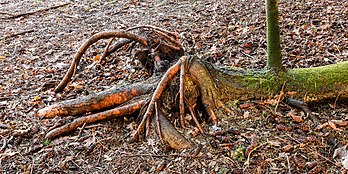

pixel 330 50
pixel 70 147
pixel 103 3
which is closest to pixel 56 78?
pixel 70 147

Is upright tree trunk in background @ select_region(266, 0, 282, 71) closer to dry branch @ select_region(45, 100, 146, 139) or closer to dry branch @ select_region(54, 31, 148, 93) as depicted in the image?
dry branch @ select_region(45, 100, 146, 139)

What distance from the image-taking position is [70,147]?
380cm

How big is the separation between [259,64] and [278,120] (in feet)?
5.08

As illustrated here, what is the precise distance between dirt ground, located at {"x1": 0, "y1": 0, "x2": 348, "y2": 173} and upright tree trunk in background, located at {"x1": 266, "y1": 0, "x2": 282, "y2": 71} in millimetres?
559

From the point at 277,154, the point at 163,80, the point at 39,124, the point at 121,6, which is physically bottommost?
the point at 277,154

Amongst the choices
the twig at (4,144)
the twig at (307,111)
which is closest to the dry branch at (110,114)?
the twig at (4,144)

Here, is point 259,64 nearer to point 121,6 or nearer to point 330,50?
point 330,50

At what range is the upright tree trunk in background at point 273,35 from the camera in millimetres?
3820

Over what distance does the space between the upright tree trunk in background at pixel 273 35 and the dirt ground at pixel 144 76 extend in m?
0.56

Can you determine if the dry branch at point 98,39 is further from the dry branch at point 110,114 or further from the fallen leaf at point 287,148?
the fallen leaf at point 287,148

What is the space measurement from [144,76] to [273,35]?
210cm

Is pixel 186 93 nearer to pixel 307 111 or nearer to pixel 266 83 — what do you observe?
pixel 266 83

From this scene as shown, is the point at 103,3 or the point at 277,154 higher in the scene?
the point at 103,3

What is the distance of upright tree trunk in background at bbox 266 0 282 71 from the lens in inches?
150
